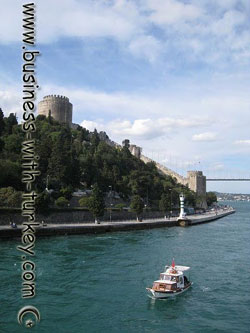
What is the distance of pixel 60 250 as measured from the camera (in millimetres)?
29453

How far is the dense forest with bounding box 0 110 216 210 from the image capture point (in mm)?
52594

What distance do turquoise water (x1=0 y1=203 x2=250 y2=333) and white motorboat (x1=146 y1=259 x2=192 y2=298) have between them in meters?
0.35

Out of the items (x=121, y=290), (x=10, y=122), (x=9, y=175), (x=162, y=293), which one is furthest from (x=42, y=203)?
(x=10, y=122)

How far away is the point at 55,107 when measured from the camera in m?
96.8

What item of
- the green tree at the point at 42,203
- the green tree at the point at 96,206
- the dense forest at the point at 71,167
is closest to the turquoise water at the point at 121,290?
the green tree at the point at 42,203

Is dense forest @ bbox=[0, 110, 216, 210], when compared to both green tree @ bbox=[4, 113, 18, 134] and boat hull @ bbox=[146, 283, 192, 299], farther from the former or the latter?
boat hull @ bbox=[146, 283, 192, 299]

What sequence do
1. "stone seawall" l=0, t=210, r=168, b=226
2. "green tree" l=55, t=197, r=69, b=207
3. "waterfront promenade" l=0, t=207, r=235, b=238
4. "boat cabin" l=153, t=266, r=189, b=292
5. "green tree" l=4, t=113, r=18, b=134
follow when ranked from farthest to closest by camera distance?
"green tree" l=4, t=113, r=18, b=134 < "green tree" l=55, t=197, r=69, b=207 < "stone seawall" l=0, t=210, r=168, b=226 < "waterfront promenade" l=0, t=207, r=235, b=238 < "boat cabin" l=153, t=266, r=189, b=292

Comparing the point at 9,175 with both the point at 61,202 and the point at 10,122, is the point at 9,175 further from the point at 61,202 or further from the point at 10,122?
the point at 10,122

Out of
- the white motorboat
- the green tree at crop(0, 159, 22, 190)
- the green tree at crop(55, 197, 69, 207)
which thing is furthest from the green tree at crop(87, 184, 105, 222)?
the white motorboat

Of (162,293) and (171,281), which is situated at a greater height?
(171,281)

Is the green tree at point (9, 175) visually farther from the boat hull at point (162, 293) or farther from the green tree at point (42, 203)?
the boat hull at point (162, 293)

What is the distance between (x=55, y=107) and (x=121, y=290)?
82048 millimetres

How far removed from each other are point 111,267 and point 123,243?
10.8 m

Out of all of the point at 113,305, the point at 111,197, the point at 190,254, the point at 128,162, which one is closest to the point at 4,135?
the point at 111,197
